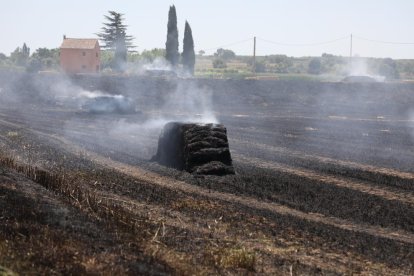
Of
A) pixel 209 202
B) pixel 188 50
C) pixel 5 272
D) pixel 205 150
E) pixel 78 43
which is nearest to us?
pixel 5 272

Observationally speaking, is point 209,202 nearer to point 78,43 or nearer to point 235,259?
point 235,259

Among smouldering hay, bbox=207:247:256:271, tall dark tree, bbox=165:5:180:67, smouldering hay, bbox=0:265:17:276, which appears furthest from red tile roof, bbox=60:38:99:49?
smouldering hay, bbox=0:265:17:276

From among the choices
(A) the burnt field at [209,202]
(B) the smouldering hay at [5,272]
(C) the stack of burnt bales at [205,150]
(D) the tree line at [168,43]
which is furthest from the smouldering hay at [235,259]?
(D) the tree line at [168,43]

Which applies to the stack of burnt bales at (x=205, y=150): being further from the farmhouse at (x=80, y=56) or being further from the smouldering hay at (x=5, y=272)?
the farmhouse at (x=80, y=56)

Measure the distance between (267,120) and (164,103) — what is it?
578 inches

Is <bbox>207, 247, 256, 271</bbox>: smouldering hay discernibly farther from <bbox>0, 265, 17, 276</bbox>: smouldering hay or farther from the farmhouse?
the farmhouse

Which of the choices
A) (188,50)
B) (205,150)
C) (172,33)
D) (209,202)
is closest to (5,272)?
(209,202)

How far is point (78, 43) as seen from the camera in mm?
79875

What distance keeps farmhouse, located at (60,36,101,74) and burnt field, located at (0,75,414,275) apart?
40.8m

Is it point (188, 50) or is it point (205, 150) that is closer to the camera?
point (205, 150)

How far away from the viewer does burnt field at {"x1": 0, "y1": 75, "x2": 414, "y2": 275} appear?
979cm

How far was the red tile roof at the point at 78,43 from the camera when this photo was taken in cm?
7906

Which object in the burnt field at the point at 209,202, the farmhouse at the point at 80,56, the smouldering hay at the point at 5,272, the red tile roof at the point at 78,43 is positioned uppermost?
the red tile roof at the point at 78,43

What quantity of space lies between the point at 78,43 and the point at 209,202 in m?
68.8
